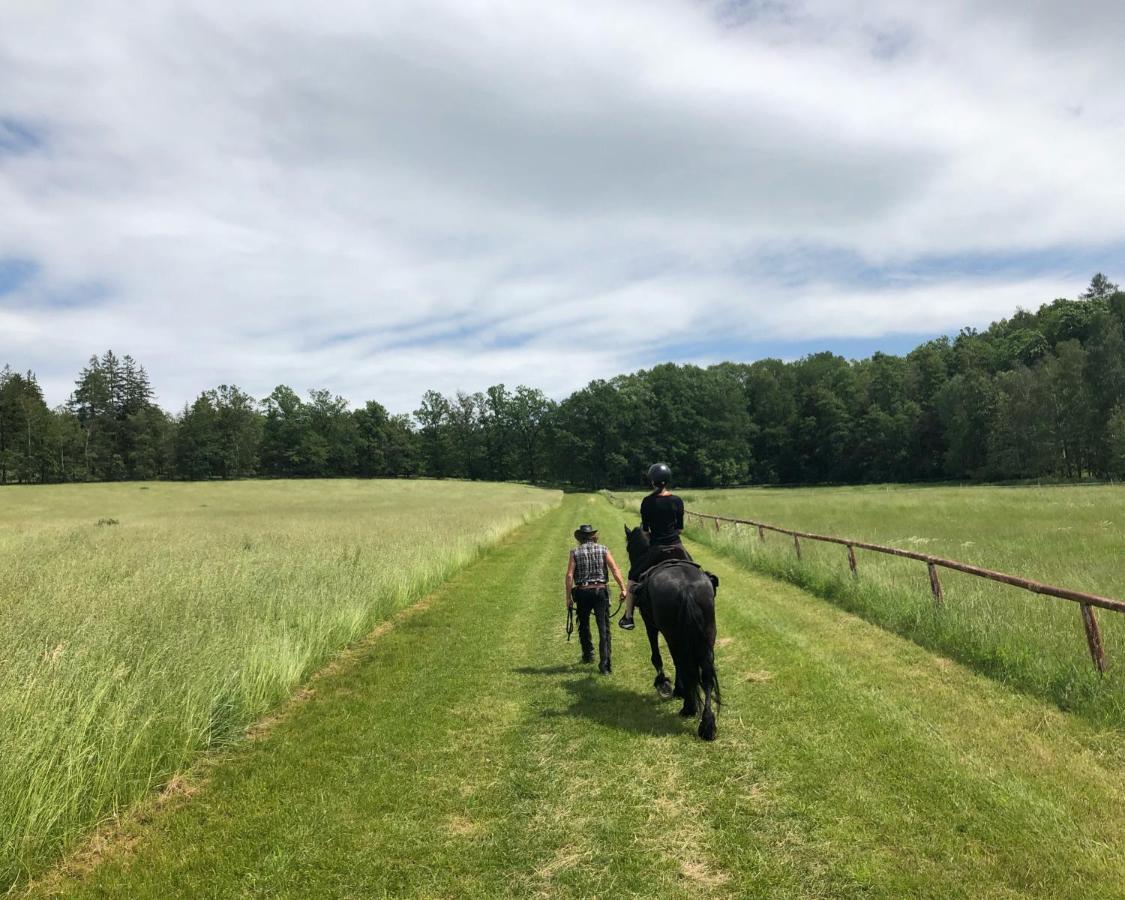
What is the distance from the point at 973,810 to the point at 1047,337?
115 m

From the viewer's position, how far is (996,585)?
31.1 feet

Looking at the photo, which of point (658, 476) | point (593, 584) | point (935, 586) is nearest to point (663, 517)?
point (658, 476)

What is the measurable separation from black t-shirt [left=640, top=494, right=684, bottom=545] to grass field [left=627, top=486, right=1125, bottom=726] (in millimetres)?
4106

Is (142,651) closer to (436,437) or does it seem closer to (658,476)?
(658,476)

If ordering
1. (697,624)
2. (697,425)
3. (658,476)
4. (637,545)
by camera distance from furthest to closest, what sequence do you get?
(697,425), (637,545), (658,476), (697,624)

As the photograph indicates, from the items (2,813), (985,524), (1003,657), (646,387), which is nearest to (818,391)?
(646,387)

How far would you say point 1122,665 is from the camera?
5988mm

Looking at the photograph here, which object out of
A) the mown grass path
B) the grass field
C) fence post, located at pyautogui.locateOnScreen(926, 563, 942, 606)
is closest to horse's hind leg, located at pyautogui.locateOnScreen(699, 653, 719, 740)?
the mown grass path

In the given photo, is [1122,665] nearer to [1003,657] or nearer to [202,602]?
[1003,657]

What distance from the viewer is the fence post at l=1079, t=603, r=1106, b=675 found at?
6.05 meters

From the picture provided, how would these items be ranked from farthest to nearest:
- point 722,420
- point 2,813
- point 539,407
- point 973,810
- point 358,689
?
1. point 539,407
2. point 722,420
3. point 358,689
4. point 973,810
5. point 2,813

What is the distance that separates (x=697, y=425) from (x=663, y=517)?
99.2 m

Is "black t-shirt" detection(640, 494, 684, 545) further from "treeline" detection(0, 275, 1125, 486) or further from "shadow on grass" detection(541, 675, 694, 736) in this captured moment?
"treeline" detection(0, 275, 1125, 486)

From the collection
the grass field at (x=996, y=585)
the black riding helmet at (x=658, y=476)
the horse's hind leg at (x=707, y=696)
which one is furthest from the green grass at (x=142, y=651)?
the grass field at (x=996, y=585)
